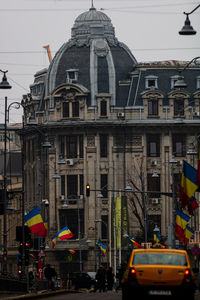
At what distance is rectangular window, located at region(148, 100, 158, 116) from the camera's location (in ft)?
394

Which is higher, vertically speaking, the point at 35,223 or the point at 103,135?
the point at 103,135

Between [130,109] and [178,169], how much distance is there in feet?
24.9

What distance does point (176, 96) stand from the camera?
119438 millimetres

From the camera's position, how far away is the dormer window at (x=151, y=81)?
12056 centimetres

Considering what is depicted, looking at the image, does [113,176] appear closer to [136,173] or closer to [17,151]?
[136,173]

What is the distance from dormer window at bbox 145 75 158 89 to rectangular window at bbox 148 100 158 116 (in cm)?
144

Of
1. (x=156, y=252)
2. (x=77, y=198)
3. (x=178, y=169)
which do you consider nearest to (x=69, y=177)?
(x=77, y=198)

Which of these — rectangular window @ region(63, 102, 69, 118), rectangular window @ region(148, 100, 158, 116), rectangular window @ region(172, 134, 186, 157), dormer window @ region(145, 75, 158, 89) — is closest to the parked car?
rectangular window @ region(172, 134, 186, 157)

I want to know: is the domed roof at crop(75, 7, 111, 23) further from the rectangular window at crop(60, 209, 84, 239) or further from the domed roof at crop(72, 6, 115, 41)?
the rectangular window at crop(60, 209, 84, 239)

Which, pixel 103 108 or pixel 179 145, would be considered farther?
pixel 103 108

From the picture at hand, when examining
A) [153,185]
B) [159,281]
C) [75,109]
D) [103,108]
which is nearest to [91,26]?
[103,108]

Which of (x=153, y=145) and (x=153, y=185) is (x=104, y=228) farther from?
(x=153, y=145)

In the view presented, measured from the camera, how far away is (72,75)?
121188 millimetres

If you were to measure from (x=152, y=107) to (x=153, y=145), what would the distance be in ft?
12.7
